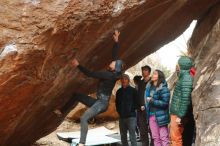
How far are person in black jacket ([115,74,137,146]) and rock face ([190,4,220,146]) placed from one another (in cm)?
134

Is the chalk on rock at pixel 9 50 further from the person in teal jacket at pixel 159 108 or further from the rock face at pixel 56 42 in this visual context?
the person in teal jacket at pixel 159 108

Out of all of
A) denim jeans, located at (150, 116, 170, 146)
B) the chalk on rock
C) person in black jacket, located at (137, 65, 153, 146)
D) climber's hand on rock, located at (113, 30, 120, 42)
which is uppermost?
climber's hand on rock, located at (113, 30, 120, 42)

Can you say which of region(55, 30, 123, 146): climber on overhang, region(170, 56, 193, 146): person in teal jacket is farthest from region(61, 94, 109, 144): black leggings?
region(170, 56, 193, 146): person in teal jacket

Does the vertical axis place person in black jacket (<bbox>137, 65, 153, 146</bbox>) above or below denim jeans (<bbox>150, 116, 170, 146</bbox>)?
above

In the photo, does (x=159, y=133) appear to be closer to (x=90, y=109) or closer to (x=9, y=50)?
(x=90, y=109)

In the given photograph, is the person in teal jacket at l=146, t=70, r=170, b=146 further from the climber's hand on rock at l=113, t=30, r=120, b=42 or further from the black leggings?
the climber's hand on rock at l=113, t=30, r=120, b=42

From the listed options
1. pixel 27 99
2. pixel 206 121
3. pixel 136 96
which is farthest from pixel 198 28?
pixel 27 99

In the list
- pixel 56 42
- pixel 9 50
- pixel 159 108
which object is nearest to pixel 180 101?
pixel 159 108

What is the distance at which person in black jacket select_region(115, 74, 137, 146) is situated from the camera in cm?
841

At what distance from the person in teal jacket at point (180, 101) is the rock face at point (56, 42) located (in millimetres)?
552

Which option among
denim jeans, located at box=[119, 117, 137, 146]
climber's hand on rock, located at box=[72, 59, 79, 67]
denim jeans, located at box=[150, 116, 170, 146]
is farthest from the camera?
denim jeans, located at box=[119, 117, 137, 146]

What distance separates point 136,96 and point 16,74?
8.82 ft

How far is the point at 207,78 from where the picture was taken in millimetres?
7770

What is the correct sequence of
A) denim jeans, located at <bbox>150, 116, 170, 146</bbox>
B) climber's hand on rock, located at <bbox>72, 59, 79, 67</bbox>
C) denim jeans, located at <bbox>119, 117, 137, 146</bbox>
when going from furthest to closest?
denim jeans, located at <bbox>119, 117, 137, 146</bbox>, denim jeans, located at <bbox>150, 116, 170, 146</bbox>, climber's hand on rock, located at <bbox>72, 59, 79, 67</bbox>
